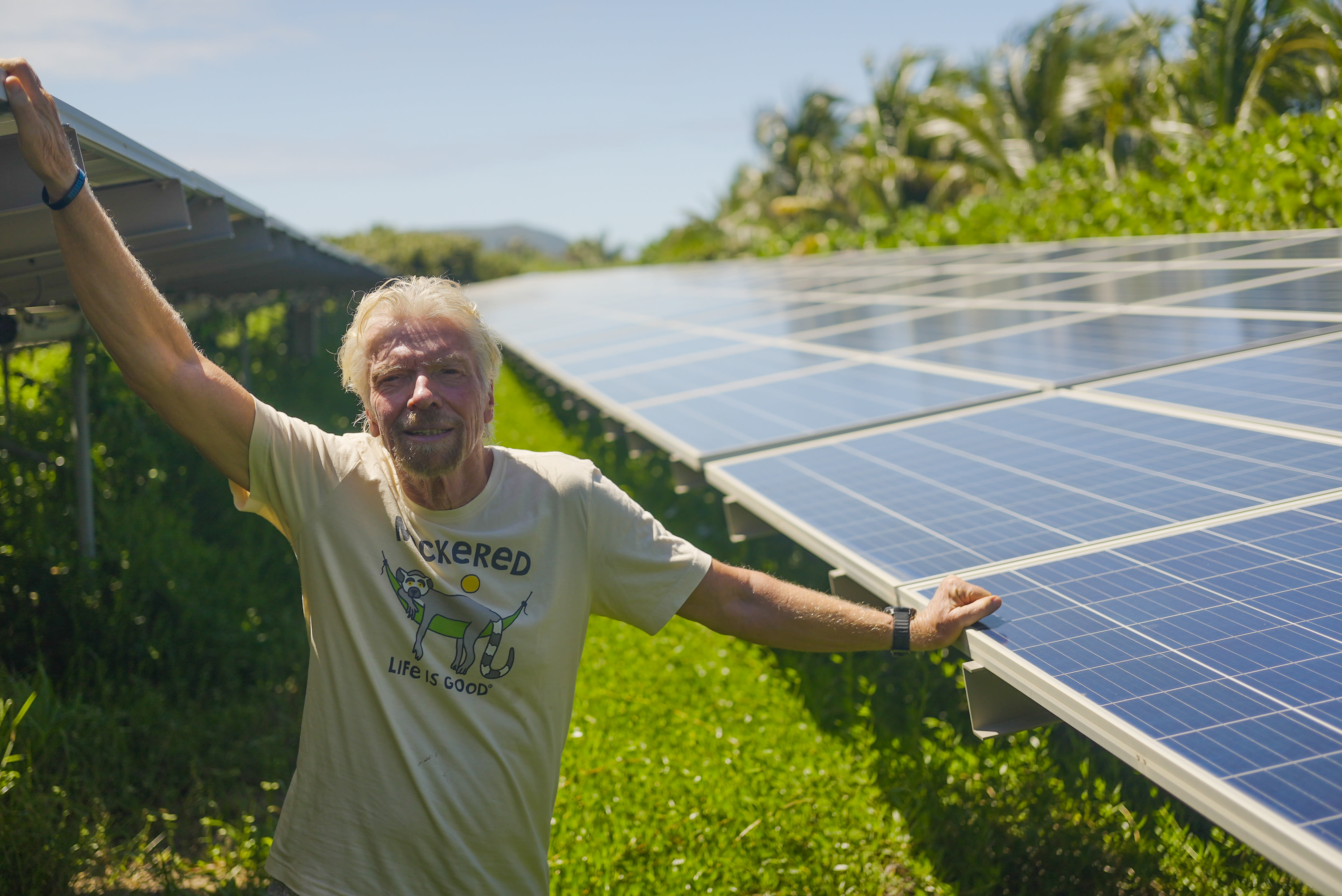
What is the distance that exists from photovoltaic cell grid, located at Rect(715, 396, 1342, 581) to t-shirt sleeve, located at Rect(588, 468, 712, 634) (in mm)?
837

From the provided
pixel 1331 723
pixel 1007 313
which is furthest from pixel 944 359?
pixel 1331 723

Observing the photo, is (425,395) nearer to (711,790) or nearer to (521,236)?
(711,790)

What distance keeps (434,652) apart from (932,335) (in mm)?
5647

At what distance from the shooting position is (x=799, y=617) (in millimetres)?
3021

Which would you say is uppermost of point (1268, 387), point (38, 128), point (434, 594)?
point (38, 128)

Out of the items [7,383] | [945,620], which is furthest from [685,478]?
[7,383]

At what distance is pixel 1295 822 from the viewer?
1.95m

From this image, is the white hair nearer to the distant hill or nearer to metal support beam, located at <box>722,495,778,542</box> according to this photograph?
metal support beam, located at <box>722,495,778,542</box>

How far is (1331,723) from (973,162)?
29162 mm

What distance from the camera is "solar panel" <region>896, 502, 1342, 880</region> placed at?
214 cm

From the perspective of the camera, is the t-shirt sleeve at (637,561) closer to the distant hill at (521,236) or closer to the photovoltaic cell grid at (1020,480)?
the photovoltaic cell grid at (1020,480)

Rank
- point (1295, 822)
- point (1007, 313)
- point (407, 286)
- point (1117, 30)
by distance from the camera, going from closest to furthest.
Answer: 1. point (1295, 822)
2. point (407, 286)
3. point (1007, 313)
4. point (1117, 30)

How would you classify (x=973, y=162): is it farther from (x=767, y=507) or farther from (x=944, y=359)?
(x=767, y=507)

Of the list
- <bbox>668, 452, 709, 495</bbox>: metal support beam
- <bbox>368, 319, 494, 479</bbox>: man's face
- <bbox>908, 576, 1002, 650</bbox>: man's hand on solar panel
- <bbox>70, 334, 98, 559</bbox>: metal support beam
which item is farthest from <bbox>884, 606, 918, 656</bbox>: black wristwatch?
<bbox>70, 334, 98, 559</bbox>: metal support beam
